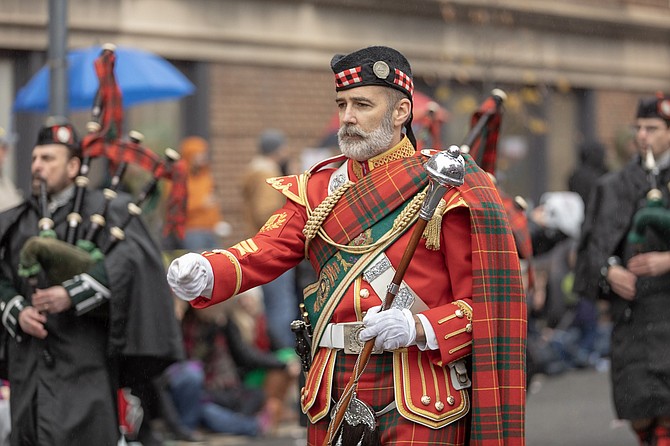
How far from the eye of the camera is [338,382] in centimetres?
545

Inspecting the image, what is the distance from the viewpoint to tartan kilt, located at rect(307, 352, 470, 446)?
5305mm

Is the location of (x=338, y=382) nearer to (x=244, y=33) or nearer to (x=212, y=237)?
(x=212, y=237)

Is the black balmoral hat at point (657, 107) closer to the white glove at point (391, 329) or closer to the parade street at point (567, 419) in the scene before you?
the parade street at point (567, 419)

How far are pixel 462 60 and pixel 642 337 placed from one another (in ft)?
29.3

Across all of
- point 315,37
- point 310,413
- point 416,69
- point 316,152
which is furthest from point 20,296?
point 416,69

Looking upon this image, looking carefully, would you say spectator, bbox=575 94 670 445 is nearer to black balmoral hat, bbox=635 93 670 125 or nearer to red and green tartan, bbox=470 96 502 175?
black balmoral hat, bbox=635 93 670 125

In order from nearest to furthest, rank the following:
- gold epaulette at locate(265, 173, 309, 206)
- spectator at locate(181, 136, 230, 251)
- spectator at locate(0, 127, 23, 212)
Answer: gold epaulette at locate(265, 173, 309, 206) → spectator at locate(0, 127, 23, 212) → spectator at locate(181, 136, 230, 251)

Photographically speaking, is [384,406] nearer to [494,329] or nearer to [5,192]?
[494,329]

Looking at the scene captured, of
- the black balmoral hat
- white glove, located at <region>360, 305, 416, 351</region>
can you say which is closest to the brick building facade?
the black balmoral hat

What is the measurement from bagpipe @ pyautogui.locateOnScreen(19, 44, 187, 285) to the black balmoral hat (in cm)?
273

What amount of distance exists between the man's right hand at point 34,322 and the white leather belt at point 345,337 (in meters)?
2.30

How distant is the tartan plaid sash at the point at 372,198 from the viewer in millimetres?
5473

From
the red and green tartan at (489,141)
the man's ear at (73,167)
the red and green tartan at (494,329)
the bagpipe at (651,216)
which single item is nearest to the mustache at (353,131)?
the red and green tartan at (494,329)

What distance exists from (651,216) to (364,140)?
9.85 ft
